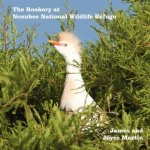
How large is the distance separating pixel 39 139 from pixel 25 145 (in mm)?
149

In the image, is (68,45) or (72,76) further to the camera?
(68,45)

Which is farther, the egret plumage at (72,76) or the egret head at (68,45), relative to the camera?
the egret head at (68,45)

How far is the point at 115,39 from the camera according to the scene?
523 centimetres

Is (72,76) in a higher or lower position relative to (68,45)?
lower

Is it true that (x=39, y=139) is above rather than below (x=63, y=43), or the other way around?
below

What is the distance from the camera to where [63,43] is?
5.87 meters

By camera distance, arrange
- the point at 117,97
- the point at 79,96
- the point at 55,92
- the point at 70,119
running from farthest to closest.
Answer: the point at 55,92
the point at 79,96
the point at 117,97
the point at 70,119

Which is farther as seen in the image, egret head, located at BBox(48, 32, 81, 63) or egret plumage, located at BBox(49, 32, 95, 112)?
egret head, located at BBox(48, 32, 81, 63)

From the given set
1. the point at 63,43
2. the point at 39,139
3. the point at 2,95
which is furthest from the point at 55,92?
the point at 39,139

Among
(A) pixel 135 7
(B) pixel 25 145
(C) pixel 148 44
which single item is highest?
(A) pixel 135 7

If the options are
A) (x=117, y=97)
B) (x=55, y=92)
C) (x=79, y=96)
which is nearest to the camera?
(x=117, y=97)

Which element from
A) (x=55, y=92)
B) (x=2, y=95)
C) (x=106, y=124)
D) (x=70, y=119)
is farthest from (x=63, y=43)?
(x=70, y=119)

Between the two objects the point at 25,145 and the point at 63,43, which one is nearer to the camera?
the point at 25,145

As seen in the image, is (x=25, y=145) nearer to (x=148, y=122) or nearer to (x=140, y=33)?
(x=148, y=122)
